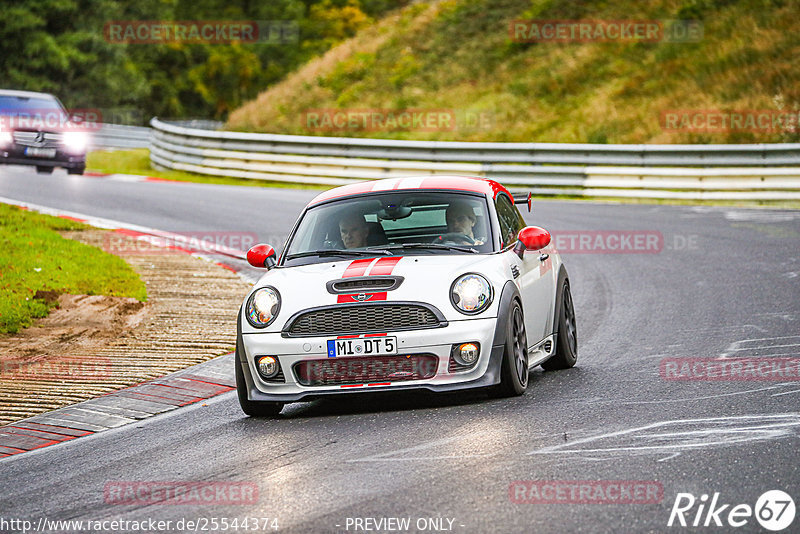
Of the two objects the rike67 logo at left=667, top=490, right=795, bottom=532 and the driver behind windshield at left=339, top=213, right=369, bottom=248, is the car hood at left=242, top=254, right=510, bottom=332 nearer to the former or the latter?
the driver behind windshield at left=339, top=213, right=369, bottom=248

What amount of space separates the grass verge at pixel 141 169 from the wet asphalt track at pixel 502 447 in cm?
1619

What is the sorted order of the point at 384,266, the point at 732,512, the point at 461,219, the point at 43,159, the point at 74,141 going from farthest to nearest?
the point at 74,141 → the point at 43,159 → the point at 461,219 → the point at 384,266 → the point at 732,512

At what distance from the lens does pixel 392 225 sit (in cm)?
868

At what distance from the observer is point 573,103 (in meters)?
32.1

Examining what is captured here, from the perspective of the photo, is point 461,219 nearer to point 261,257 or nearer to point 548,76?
point 261,257

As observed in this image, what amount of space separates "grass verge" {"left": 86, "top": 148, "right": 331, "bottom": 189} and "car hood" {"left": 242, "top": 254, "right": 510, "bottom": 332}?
17.9m

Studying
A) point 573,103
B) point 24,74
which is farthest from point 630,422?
point 24,74

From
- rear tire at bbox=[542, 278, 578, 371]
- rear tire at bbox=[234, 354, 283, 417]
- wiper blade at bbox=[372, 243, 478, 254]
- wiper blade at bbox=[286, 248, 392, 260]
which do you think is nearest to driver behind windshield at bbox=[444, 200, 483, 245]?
wiper blade at bbox=[372, 243, 478, 254]

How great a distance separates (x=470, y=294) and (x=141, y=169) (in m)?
25.4

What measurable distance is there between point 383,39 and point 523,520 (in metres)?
38.0

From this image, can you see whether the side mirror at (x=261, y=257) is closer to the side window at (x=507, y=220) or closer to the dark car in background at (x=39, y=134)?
the side window at (x=507, y=220)

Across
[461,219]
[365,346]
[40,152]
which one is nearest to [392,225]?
[461,219]

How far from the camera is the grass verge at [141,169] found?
27.4m

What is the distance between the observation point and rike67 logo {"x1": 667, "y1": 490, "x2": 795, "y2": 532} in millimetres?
4879
